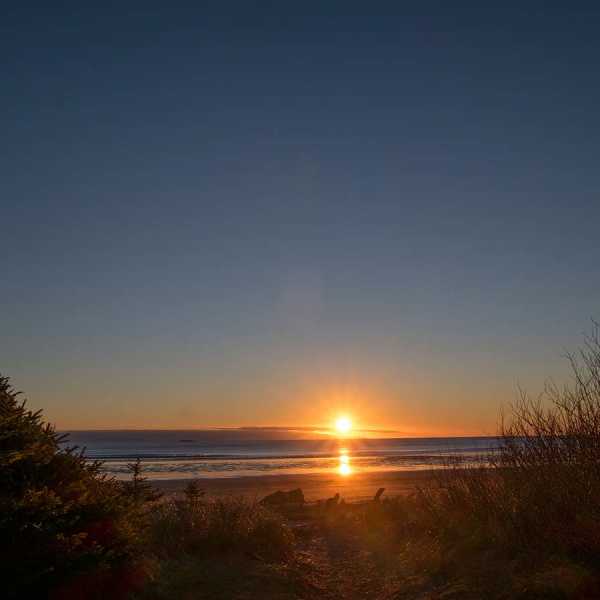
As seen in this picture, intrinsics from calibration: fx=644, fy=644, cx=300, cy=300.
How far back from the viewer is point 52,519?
6.63 m

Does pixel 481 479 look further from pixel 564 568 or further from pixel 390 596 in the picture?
pixel 564 568

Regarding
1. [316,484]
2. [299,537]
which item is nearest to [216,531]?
[299,537]

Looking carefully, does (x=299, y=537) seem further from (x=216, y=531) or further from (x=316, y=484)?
(x=316, y=484)

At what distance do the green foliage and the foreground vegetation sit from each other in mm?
A: 15

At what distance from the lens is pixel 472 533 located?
12141 mm

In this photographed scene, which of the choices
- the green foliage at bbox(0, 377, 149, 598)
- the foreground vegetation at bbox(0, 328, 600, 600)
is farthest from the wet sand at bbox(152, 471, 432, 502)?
the green foliage at bbox(0, 377, 149, 598)

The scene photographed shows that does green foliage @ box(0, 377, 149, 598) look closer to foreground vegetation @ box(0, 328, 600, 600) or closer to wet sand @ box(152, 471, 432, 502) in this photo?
foreground vegetation @ box(0, 328, 600, 600)

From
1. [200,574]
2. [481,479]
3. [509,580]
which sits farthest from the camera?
[481,479]

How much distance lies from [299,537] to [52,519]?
36.4ft

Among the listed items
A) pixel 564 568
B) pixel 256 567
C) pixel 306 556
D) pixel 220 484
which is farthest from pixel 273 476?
pixel 564 568

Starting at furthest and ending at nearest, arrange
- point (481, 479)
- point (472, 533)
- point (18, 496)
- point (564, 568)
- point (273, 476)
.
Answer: point (273, 476) < point (481, 479) < point (472, 533) < point (564, 568) < point (18, 496)

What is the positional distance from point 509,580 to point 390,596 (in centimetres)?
223

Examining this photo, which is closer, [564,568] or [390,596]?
[564,568]

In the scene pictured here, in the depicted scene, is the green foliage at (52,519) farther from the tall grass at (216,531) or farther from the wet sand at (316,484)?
the wet sand at (316,484)
